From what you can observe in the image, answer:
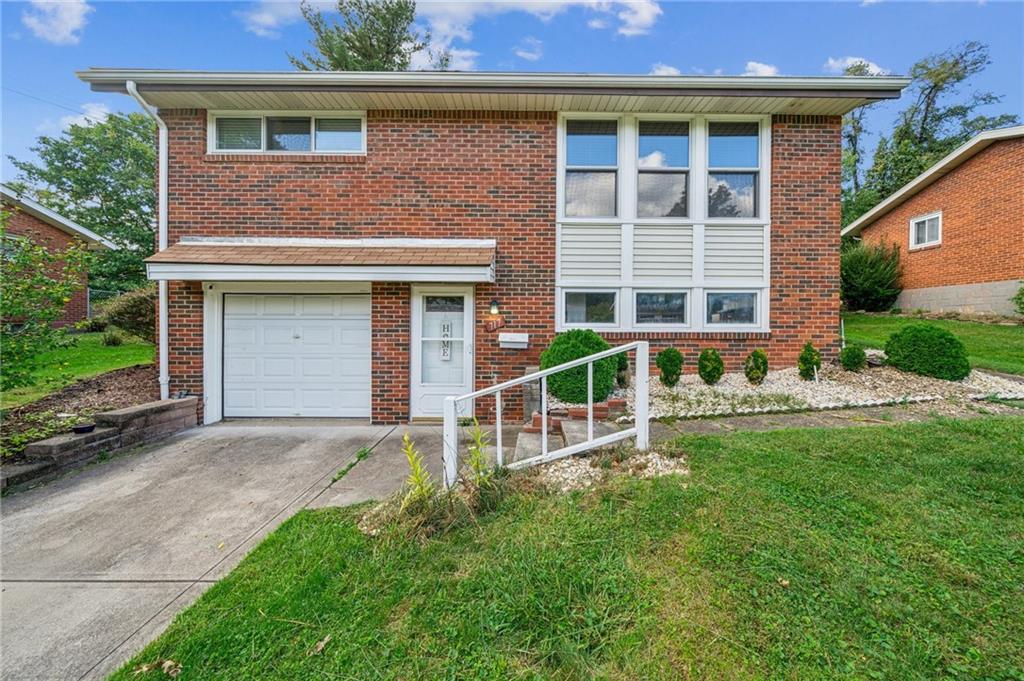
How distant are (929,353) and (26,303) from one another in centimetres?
1121

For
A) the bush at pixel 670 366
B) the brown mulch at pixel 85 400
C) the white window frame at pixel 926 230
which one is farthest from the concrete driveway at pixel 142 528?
the white window frame at pixel 926 230

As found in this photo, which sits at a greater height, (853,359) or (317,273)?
(317,273)

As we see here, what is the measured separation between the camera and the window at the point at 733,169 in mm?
6633

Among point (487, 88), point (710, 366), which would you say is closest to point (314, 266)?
point (487, 88)

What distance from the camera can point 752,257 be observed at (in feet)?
21.8

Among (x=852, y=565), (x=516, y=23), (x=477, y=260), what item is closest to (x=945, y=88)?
(x=516, y=23)

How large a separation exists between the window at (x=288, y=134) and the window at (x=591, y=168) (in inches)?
130

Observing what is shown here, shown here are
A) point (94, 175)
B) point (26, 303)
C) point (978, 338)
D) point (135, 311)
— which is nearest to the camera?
point (26, 303)

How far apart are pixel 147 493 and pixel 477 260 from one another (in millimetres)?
4328

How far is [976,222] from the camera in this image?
11.6m

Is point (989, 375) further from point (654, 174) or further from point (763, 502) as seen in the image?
point (763, 502)

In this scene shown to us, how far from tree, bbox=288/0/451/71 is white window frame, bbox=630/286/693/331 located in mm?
12080

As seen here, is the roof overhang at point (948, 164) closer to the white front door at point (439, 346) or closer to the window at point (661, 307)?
the window at point (661, 307)

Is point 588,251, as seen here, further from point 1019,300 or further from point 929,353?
point 1019,300
